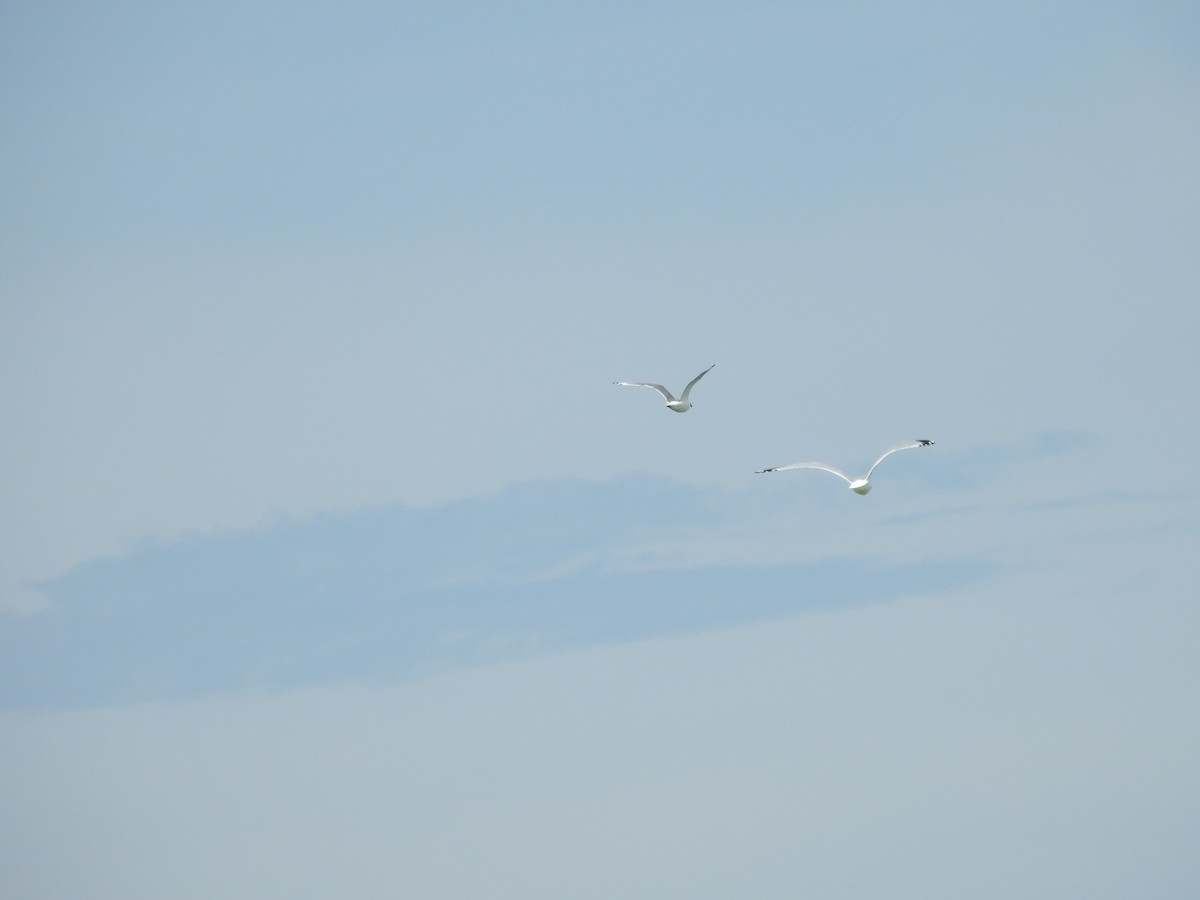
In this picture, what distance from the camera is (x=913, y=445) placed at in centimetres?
11225

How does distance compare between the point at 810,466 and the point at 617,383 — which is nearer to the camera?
the point at 810,466

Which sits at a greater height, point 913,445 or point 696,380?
point 696,380

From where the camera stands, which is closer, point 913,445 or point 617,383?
point 913,445

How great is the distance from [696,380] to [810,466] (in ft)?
48.5

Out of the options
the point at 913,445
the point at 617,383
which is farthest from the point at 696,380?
the point at 913,445

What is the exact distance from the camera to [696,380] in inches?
5000

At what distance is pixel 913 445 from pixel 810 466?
24.0 ft

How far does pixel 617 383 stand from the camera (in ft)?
432

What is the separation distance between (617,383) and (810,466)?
21.6 meters

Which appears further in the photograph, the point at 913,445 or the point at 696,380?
the point at 696,380

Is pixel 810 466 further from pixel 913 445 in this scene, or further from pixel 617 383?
pixel 617 383

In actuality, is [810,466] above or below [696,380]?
below

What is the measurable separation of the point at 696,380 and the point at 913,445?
20.5 metres

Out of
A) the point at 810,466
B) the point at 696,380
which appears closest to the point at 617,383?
the point at 696,380
